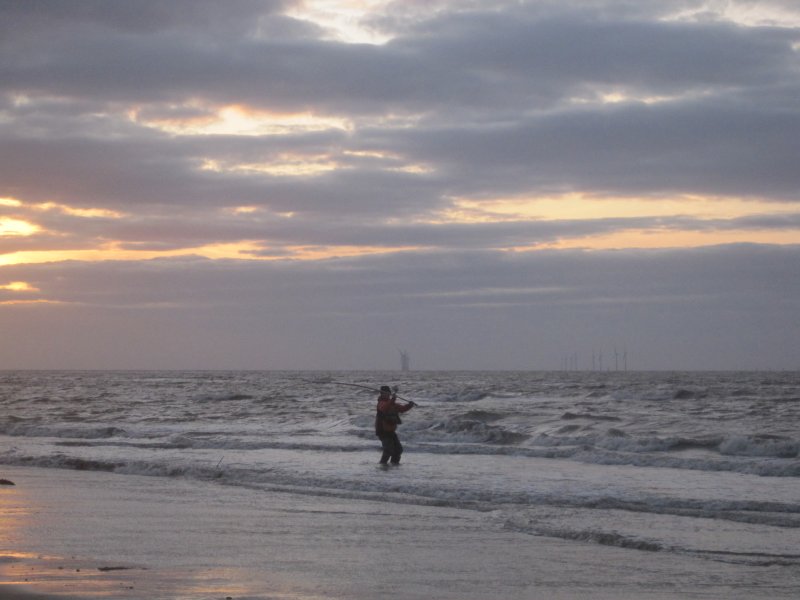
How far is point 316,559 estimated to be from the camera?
900 centimetres

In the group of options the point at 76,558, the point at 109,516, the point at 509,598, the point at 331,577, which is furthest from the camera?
the point at 109,516

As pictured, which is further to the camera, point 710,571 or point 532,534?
point 532,534

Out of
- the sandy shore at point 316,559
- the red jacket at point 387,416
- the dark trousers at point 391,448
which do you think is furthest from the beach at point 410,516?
the red jacket at point 387,416

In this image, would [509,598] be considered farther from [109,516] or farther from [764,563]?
[109,516]

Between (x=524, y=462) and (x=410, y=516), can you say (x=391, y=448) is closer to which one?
(x=524, y=462)

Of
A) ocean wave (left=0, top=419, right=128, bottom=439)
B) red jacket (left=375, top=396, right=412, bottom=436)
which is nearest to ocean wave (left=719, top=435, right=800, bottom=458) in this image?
red jacket (left=375, top=396, right=412, bottom=436)

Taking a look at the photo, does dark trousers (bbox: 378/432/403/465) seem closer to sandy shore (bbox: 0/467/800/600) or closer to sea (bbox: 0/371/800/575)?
sea (bbox: 0/371/800/575)

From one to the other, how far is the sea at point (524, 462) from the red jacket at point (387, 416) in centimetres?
81

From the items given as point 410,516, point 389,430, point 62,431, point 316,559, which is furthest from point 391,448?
point 62,431

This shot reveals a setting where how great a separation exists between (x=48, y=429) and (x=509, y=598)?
82.1ft

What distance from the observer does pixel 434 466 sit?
19094mm

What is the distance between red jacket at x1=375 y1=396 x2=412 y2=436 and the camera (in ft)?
64.3

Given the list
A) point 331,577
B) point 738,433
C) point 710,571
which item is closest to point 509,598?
point 331,577

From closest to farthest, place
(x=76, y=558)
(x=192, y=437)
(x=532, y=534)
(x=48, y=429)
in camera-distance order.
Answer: (x=76, y=558) < (x=532, y=534) < (x=192, y=437) < (x=48, y=429)
